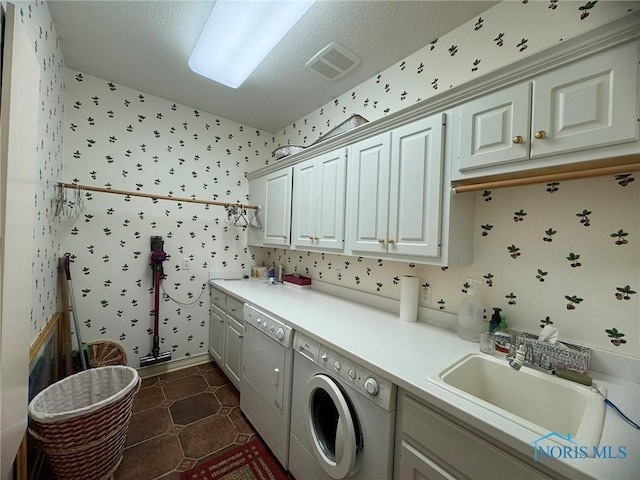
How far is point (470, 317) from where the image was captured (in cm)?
132

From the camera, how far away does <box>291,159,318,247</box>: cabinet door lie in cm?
204

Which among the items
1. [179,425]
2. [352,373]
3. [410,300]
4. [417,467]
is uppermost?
[410,300]

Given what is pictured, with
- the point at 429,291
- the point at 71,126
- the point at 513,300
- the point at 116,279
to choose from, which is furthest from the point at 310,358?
the point at 71,126

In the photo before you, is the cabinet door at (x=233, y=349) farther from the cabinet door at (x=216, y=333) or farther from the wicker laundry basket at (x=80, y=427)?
the wicker laundry basket at (x=80, y=427)

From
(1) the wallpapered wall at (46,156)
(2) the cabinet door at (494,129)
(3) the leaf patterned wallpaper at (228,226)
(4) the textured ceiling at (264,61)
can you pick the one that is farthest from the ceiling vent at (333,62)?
(1) the wallpapered wall at (46,156)

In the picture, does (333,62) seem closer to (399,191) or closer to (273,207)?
(399,191)

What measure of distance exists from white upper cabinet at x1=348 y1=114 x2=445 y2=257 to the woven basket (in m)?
2.23

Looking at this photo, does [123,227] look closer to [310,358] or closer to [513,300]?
[310,358]

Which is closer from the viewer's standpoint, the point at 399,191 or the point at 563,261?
the point at 563,261

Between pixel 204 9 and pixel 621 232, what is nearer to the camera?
pixel 621 232

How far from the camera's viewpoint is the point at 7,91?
79 cm

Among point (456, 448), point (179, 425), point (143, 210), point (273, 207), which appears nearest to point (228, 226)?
point (273, 207)

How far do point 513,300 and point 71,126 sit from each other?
11.1ft

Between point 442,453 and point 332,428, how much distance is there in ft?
2.09
